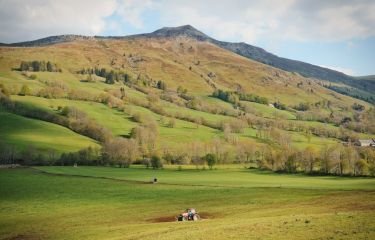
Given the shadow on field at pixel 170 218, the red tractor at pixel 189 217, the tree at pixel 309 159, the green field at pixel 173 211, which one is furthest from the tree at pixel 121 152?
the red tractor at pixel 189 217

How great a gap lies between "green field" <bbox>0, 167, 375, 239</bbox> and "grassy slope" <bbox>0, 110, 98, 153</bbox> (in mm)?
74357

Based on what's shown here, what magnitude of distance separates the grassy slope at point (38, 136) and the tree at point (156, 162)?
1675 inches

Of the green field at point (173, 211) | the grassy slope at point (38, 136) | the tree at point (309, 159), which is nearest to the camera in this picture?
the green field at point (173, 211)

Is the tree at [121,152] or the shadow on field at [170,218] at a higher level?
the tree at [121,152]

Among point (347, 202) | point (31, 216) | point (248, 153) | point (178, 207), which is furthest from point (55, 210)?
point (248, 153)

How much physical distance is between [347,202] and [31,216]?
1836 inches

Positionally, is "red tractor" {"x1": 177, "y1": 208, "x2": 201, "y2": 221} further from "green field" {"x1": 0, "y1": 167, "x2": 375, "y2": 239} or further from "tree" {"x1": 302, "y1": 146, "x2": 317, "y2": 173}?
"tree" {"x1": 302, "y1": 146, "x2": 317, "y2": 173}

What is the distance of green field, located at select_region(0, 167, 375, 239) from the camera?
36487 mm

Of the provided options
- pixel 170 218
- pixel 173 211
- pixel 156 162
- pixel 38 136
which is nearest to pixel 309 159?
pixel 156 162

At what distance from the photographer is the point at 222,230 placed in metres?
37.9

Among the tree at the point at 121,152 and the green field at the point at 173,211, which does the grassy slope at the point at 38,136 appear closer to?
the tree at the point at 121,152

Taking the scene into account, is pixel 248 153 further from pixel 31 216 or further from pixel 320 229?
pixel 320 229

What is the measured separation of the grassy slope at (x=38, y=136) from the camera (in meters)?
172

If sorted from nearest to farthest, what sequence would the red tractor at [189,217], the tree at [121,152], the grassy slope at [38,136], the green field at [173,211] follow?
the green field at [173,211] → the red tractor at [189,217] → the tree at [121,152] → the grassy slope at [38,136]
